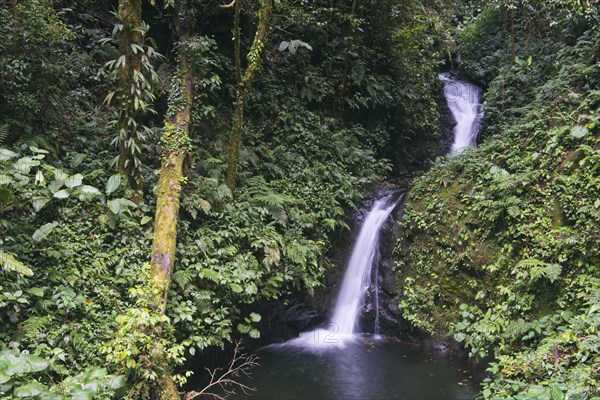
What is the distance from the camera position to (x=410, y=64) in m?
12.6

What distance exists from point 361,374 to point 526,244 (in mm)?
3572

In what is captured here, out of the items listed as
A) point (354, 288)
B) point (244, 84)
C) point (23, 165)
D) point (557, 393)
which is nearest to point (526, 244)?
point (354, 288)

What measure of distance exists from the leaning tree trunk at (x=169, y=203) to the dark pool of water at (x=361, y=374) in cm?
199

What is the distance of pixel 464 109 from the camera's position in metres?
14.8

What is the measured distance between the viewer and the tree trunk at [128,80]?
6016 mm

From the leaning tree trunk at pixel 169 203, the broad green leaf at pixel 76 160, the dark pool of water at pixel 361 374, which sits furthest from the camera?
the dark pool of water at pixel 361 374

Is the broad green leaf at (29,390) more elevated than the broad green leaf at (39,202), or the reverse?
the broad green leaf at (39,202)

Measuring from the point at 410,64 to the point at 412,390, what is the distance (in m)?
9.74

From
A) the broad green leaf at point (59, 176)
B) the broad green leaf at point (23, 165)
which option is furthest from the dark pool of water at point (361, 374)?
the broad green leaf at point (23, 165)

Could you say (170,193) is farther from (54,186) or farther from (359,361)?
(359,361)

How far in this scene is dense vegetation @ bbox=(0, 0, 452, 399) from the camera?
14.5 feet

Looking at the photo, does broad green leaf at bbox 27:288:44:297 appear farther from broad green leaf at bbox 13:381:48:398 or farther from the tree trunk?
the tree trunk

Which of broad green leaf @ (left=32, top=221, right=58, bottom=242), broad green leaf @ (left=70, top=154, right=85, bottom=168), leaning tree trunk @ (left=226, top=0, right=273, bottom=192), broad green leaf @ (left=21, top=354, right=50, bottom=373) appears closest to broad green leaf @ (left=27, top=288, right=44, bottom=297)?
broad green leaf @ (left=32, top=221, right=58, bottom=242)

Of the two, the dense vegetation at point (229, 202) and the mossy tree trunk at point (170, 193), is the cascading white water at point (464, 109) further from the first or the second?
the mossy tree trunk at point (170, 193)
